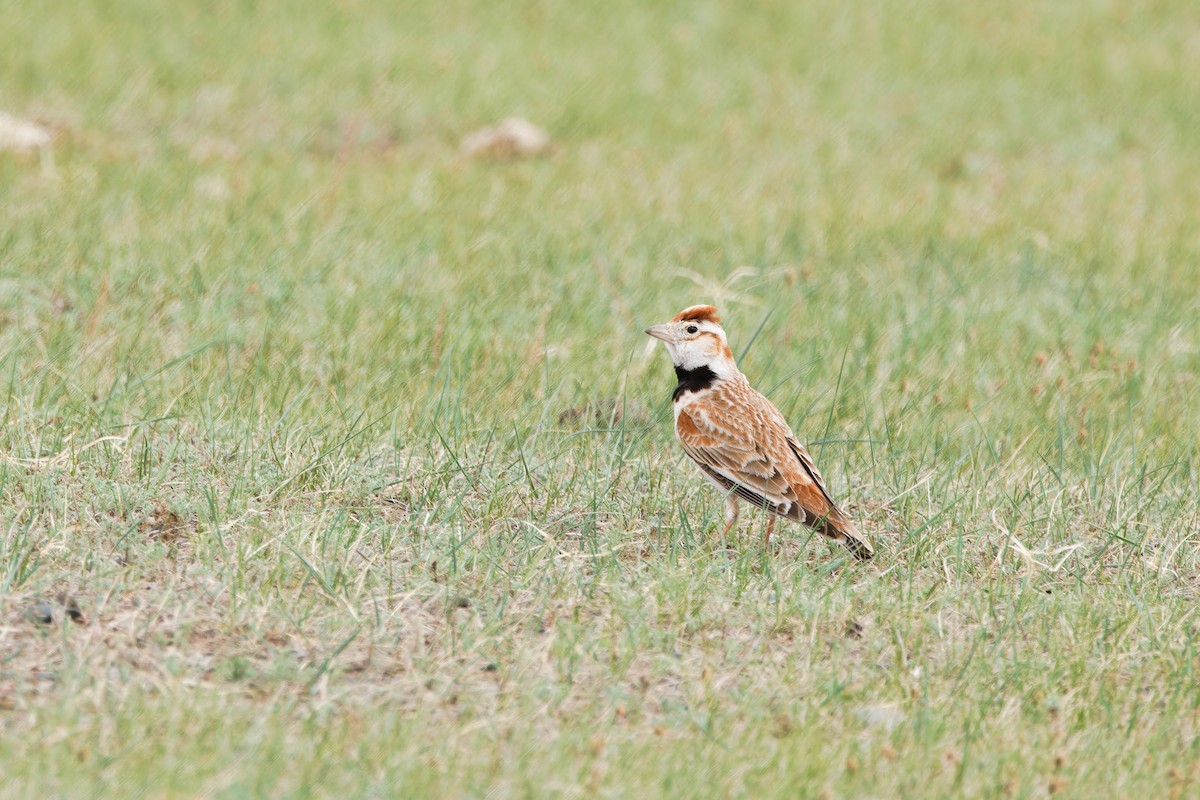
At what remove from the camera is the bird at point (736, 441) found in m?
5.87

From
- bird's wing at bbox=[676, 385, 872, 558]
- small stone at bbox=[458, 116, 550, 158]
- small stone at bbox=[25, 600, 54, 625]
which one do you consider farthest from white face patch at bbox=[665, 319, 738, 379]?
small stone at bbox=[458, 116, 550, 158]

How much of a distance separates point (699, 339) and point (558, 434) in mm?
827

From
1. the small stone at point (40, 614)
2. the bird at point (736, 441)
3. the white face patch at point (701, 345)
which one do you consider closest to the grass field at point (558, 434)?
the small stone at point (40, 614)

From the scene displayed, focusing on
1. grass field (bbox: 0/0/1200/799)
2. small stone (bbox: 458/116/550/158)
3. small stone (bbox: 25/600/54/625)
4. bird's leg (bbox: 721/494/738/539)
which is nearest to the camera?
grass field (bbox: 0/0/1200/799)

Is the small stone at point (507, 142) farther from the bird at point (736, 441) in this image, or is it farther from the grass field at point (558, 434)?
the bird at point (736, 441)

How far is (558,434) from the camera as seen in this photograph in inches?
273

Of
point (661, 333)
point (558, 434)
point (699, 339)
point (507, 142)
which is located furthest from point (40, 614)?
point (507, 142)

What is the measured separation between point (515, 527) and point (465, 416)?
111 centimetres

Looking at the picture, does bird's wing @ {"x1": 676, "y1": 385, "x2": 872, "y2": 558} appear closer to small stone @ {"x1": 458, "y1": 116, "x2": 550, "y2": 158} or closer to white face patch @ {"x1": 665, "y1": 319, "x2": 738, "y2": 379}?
white face patch @ {"x1": 665, "y1": 319, "x2": 738, "y2": 379}

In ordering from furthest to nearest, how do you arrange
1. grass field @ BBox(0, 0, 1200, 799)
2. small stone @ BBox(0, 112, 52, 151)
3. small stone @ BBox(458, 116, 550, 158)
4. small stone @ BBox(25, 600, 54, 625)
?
1. small stone @ BBox(458, 116, 550, 158)
2. small stone @ BBox(0, 112, 52, 151)
3. small stone @ BBox(25, 600, 54, 625)
4. grass field @ BBox(0, 0, 1200, 799)

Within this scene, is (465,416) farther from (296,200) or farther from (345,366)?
(296,200)

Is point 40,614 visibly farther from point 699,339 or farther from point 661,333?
point 699,339

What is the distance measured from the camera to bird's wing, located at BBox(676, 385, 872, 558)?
5.85 meters

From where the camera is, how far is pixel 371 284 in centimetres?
879
